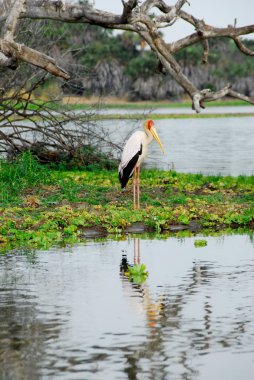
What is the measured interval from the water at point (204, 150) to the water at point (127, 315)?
435 inches

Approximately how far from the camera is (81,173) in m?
22.5

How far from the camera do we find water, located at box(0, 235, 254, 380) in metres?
8.12

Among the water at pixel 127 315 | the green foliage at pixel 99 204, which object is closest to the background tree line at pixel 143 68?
the green foliage at pixel 99 204

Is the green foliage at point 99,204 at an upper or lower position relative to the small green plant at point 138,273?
upper

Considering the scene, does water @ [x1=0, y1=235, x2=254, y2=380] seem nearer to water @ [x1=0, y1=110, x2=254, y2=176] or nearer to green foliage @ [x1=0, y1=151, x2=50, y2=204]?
green foliage @ [x1=0, y1=151, x2=50, y2=204]

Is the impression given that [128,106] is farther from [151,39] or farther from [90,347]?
[90,347]

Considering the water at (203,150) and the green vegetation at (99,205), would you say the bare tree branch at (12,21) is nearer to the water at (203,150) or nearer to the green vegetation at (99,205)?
Answer: the green vegetation at (99,205)

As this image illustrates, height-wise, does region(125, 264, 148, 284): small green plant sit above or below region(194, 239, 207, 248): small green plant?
below

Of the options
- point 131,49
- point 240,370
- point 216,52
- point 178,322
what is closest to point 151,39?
point 178,322

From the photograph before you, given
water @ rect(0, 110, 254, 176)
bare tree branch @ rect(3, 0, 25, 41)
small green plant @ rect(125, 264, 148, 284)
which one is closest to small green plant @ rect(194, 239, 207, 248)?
small green plant @ rect(125, 264, 148, 284)

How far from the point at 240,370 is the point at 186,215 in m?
8.30

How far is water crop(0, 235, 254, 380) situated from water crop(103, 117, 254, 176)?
11.1 m

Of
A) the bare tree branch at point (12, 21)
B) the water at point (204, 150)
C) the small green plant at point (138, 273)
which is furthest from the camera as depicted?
the water at point (204, 150)

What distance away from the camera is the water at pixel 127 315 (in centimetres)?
812
